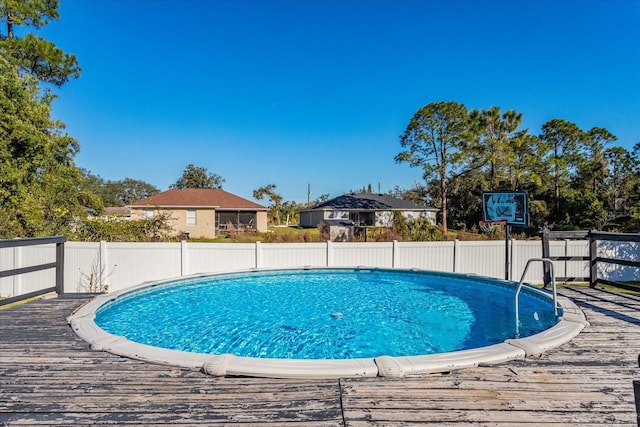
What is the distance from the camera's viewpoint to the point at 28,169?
12344mm

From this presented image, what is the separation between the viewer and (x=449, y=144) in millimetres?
23750

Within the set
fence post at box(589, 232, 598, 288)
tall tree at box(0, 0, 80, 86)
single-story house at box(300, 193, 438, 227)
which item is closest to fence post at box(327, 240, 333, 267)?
fence post at box(589, 232, 598, 288)

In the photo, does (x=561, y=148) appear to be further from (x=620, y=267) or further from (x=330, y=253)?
(x=330, y=253)

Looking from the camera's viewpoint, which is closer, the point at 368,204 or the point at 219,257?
the point at 219,257

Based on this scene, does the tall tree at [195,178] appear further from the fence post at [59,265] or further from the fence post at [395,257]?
the fence post at [59,265]

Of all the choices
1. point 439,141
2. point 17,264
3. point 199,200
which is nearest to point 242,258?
point 17,264

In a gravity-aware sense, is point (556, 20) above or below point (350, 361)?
above

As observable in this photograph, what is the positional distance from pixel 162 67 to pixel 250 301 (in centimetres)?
1338

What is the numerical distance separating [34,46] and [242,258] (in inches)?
566

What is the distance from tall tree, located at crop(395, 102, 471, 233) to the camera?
2319 centimetres

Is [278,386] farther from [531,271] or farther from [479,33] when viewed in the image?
[479,33]

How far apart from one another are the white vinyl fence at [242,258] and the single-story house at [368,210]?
740 inches

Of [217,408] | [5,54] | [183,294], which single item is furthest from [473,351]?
[5,54]

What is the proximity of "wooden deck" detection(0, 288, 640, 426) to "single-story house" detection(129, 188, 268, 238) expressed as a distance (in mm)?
19512
